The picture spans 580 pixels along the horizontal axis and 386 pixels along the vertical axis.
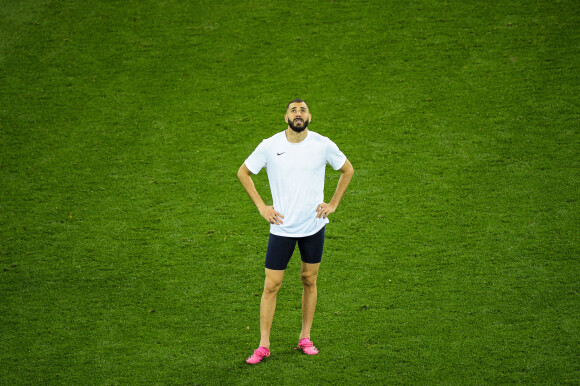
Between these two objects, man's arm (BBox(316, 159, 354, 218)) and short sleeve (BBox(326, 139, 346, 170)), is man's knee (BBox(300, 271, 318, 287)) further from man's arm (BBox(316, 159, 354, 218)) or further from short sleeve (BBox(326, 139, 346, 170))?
short sleeve (BBox(326, 139, 346, 170))

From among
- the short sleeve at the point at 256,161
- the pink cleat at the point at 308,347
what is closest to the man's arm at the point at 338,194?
the short sleeve at the point at 256,161

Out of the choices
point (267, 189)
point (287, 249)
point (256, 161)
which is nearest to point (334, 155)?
point (256, 161)

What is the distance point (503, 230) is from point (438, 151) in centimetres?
137

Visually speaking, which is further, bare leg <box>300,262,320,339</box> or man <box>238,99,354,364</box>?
bare leg <box>300,262,320,339</box>

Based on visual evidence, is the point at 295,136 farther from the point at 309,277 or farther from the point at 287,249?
the point at 309,277

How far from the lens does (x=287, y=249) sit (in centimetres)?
355

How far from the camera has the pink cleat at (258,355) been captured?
377cm

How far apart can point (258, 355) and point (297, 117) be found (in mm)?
1601

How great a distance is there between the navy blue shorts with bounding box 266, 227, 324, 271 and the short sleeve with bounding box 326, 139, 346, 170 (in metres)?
0.44

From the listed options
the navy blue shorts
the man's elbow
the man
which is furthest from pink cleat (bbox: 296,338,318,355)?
the man's elbow

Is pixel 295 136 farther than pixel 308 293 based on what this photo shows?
No

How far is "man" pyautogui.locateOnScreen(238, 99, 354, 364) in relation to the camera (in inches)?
135

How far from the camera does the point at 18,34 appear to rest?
8.46 metres

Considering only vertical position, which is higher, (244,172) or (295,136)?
(295,136)
